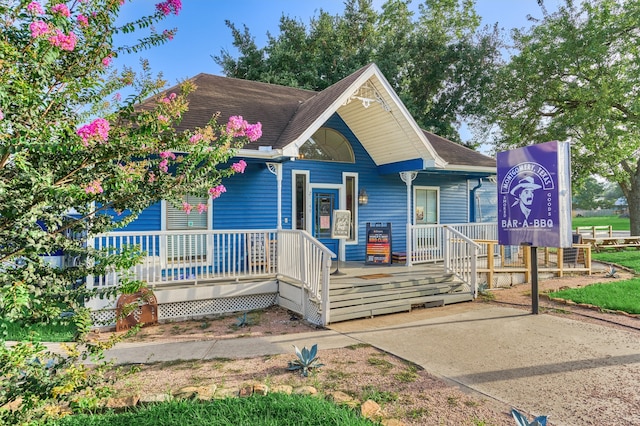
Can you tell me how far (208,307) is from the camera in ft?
24.4

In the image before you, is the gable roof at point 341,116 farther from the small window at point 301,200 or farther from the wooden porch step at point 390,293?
the wooden porch step at point 390,293

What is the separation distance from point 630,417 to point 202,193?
14.6 ft

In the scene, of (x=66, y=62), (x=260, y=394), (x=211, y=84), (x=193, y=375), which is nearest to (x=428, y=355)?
(x=260, y=394)

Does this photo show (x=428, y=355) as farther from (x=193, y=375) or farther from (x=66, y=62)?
(x=66, y=62)

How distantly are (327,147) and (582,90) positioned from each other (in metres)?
15.6

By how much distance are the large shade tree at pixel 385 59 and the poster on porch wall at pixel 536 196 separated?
14041 millimetres

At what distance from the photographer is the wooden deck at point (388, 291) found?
697 cm

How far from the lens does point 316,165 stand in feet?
34.0

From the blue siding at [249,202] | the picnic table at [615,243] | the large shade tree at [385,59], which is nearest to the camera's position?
the blue siding at [249,202]

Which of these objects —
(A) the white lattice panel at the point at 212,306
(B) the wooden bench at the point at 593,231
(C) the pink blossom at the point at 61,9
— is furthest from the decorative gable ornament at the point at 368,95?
(B) the wooden bench at the point at 593,231

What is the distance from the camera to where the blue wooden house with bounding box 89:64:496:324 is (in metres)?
7.99

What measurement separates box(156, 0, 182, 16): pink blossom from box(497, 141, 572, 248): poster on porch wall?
6651mm

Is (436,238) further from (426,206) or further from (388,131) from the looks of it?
(388,131)

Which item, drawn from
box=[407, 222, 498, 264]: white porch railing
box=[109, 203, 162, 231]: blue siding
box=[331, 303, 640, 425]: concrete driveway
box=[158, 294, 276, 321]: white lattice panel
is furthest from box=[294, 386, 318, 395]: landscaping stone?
box=[407, 222, 498, 264]: white porch railing
